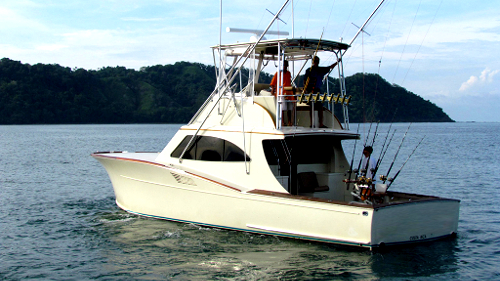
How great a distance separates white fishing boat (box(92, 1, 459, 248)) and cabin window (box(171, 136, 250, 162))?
0.07 ft

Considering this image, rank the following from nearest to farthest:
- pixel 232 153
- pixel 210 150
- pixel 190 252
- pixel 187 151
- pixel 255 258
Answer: pixel 255 258 → pixel 190 252 → pixel 232 153 → pixel 210 150 → pixel 187 151

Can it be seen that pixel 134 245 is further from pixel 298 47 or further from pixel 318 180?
pixel 298 47

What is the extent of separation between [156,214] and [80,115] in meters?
105

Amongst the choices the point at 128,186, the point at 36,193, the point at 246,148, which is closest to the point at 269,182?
the point at 246,148

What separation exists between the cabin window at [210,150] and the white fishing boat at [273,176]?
2 cm

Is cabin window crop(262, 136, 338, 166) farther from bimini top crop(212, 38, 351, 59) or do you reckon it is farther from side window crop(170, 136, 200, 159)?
bimini top crop(212, 38, 351, 59)

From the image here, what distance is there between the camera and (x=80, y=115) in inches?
4392

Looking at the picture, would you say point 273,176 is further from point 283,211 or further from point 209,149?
point 209,149

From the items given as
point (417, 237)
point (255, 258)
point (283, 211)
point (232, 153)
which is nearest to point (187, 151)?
point (232, 153)

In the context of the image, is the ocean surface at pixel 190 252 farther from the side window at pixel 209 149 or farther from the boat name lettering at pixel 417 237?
the side window at pixel 209 149

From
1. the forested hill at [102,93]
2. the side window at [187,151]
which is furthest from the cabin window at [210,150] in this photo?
the forested hill at [102,93]

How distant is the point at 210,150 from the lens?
11.2 metres

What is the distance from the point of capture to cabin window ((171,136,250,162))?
1080 centimetres

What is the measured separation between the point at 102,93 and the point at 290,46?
113 metres
